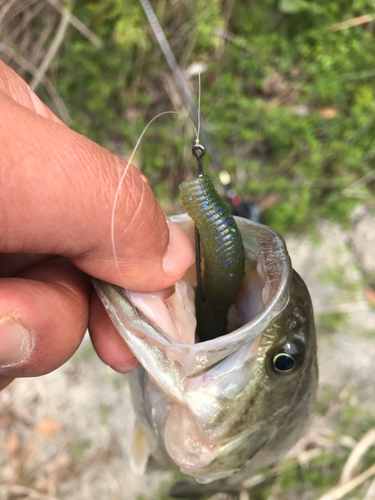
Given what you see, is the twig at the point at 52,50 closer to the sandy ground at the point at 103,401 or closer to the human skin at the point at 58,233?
the human skin at the point at 58,233

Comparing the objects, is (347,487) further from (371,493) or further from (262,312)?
(262,312)

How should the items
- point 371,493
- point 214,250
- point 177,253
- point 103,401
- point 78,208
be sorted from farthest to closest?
1. point 103,401
2. point 371,493
3. point 177,253
4. point 214,250
5. point 78,208

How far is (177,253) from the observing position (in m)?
1.08

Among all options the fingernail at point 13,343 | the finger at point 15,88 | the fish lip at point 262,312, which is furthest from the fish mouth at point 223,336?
the finger at point 15,88

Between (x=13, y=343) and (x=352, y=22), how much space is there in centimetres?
320

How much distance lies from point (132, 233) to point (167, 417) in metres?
0.72

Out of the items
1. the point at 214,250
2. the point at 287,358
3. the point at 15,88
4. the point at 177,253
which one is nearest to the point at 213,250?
the point at 214,250

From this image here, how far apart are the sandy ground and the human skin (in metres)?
1.65

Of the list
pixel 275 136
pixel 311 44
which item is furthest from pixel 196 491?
pixel 311 44

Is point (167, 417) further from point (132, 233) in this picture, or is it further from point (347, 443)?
point (347, 443)

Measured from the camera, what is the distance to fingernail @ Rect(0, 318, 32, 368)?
3.06 feet

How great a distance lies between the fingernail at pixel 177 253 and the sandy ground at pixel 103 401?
1.82m

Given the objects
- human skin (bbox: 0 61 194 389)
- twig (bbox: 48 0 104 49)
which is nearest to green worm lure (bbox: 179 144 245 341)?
human skin (bbox: 0 61 194 389)

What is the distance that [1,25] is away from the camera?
2.54 metres
